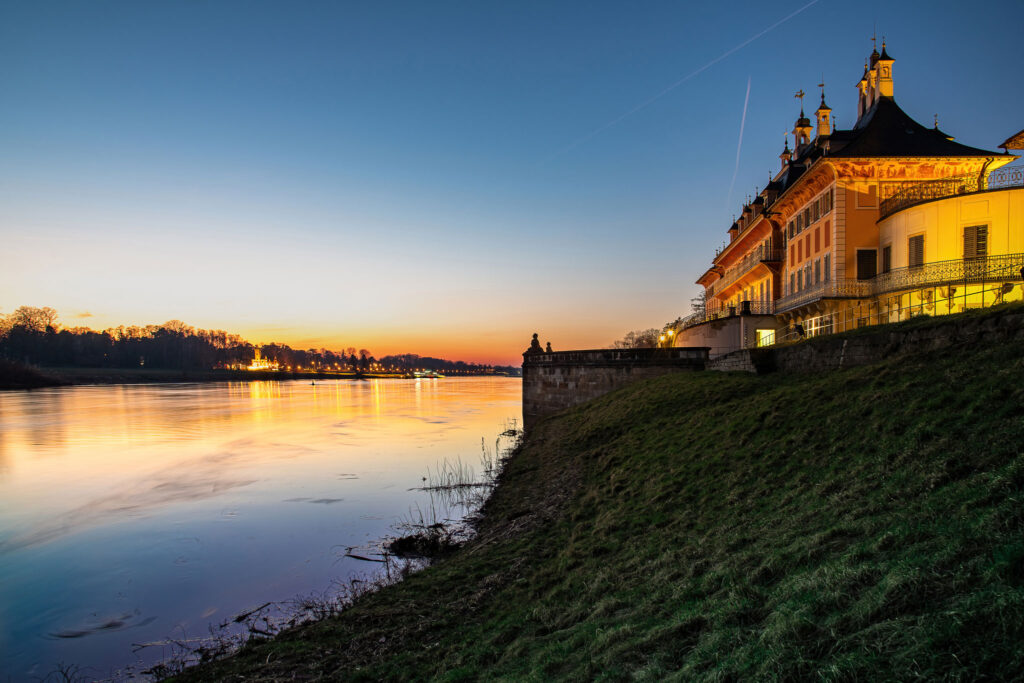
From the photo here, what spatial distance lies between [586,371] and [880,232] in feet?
59.1

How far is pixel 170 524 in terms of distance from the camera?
17750mm

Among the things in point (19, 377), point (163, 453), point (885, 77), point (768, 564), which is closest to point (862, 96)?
point (885, 77)

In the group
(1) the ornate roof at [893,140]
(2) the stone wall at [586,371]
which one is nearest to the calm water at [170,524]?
(2) the stone wall at [586,371]

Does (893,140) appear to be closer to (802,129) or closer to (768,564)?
(802,129)

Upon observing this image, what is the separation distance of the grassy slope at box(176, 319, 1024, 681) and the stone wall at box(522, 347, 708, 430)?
650 inches

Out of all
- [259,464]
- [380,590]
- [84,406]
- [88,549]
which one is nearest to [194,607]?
[380,590]

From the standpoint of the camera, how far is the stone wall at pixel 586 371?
31.3 meters

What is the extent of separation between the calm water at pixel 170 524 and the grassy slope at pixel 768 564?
3.92 metres

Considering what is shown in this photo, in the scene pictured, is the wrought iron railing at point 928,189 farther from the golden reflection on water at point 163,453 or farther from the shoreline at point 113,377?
the shoreline at point 113,377

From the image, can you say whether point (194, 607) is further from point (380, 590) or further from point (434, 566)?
point (434, 566)

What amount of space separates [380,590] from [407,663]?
379 centimetres

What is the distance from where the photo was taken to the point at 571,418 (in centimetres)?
2891

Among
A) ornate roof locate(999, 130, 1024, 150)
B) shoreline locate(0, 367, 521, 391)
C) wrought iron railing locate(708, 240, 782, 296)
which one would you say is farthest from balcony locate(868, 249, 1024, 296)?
shoreline locate(0, 367, 521, 391)

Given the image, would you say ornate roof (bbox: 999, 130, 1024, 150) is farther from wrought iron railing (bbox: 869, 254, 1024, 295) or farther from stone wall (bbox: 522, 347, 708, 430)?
stone wall (bbox: 522, 347, 708, 430)
